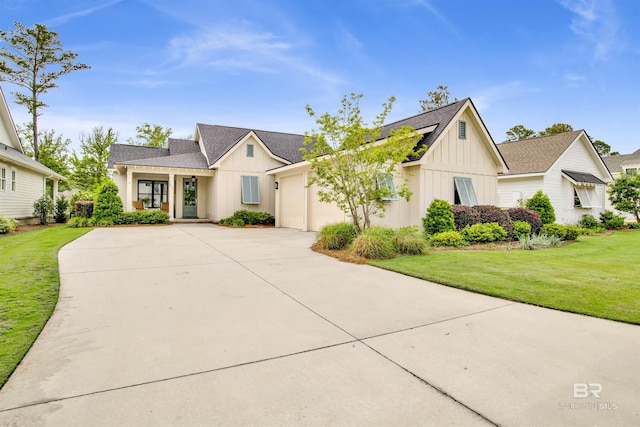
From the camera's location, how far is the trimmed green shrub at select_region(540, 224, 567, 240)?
1150 cm

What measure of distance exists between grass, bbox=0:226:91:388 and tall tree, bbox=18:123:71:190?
23.0m

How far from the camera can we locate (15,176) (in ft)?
51.2

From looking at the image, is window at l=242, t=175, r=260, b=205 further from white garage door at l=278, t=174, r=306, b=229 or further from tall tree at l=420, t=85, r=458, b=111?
tall tree at l=420, t=85, r=458, b=111

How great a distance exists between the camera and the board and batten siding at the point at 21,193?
47.4ft

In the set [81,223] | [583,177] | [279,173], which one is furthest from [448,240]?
[81,223]

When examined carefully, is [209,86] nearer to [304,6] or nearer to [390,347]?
[304,6]

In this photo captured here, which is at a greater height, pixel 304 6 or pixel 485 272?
pixel 304 6

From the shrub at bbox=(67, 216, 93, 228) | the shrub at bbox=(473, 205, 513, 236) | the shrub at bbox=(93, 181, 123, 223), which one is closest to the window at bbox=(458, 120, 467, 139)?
the shrub at bbox=(473, 205, 513, 236)

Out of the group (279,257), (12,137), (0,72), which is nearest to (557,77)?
(279,257)

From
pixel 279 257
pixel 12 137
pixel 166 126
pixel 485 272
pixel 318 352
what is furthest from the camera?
A: pixel 166 126

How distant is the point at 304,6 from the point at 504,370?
42.7 feet

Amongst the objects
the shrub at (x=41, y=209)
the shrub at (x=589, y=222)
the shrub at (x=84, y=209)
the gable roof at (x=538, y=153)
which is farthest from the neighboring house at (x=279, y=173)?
the shrub at (x=589, y=222)

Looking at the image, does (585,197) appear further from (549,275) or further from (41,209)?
(41,209)

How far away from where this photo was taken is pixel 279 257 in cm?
769
